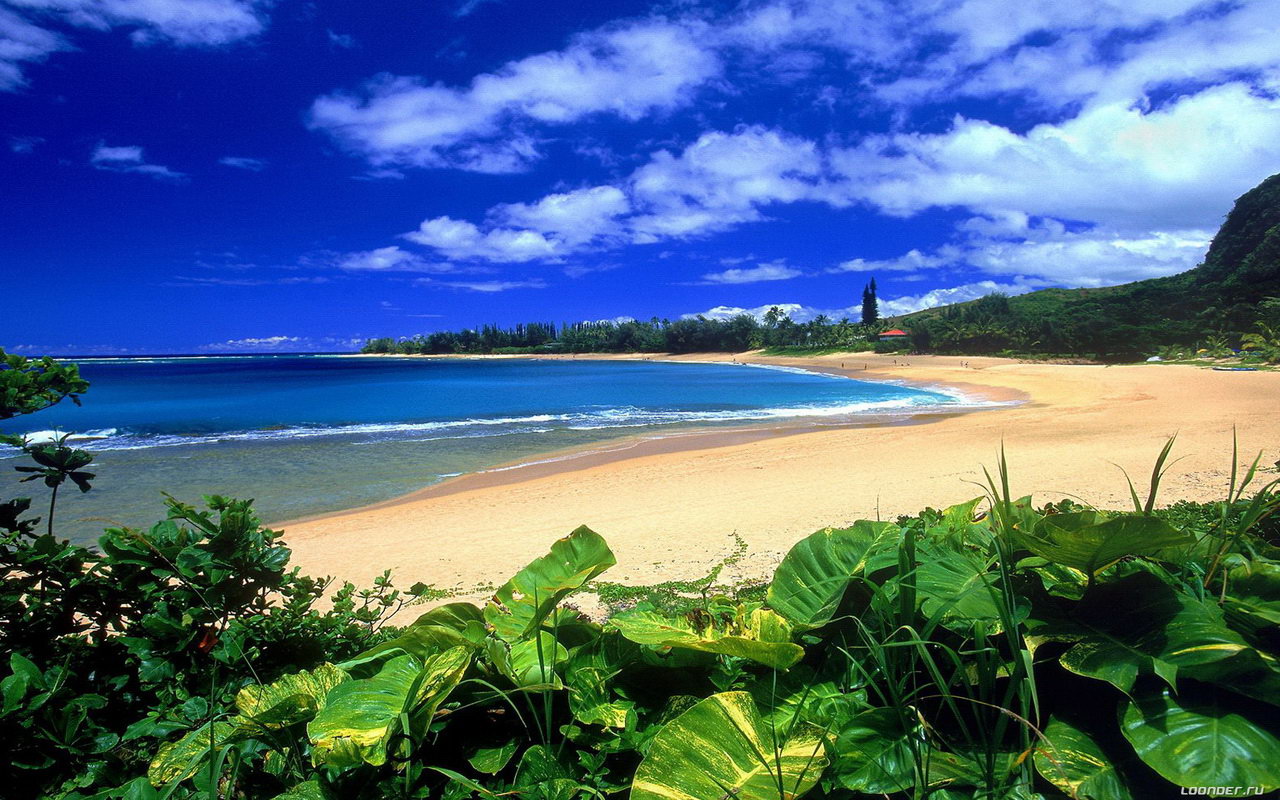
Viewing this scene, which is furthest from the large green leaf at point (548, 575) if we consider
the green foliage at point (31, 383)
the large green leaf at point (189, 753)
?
the green foliage at point (31, 383)

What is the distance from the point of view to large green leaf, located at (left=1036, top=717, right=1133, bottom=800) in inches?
37.6

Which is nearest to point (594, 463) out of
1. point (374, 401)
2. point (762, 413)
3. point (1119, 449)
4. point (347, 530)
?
point (347, 530)

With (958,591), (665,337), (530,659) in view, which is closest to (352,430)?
(530,659)

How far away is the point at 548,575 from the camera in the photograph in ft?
Result: 5.02

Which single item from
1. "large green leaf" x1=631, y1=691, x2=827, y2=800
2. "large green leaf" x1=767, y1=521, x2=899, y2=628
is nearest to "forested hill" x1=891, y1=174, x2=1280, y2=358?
"large green leaf" x1=767, y1=521, x2=899, y2=628

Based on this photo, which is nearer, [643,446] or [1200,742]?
[1200,742]

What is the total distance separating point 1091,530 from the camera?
1.05 meters

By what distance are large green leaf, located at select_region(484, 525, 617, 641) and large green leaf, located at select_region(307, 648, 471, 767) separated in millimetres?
255

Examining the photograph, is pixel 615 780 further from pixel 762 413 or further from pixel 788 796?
pixel 762 413

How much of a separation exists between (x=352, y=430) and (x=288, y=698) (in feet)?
78.5

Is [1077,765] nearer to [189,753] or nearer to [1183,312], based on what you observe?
[189,753]

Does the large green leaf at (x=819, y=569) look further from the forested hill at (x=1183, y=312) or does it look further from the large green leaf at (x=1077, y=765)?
the forested hill at (x=1183, y=312)

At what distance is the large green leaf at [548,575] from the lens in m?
1.45

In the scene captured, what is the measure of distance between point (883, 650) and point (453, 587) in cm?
504
